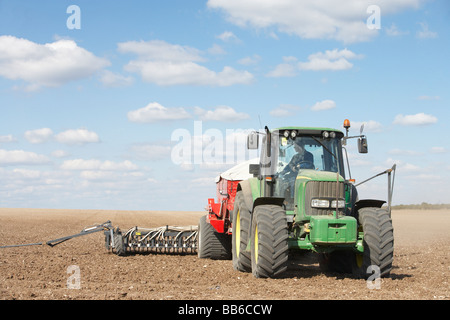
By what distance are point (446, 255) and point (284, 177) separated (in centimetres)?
804

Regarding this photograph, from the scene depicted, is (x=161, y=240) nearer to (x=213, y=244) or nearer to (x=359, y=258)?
(x=213, y=244)

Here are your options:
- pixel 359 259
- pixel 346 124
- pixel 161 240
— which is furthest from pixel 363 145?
pixel 161 240

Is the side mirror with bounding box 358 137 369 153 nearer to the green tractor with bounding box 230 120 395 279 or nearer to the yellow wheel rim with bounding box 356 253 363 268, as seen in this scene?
the green tractor with bounding box 230 120 395 279

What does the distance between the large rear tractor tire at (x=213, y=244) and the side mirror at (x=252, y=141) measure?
216 inches

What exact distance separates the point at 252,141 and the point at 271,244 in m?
1.90

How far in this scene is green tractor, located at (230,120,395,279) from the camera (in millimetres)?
10078

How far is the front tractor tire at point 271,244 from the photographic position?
10.0 m

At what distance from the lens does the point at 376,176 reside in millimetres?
11117

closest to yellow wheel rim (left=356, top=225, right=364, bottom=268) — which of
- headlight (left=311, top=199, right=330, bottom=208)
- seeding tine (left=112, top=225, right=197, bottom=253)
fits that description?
headlight (left=311, top=199, right=330, bottom=208)

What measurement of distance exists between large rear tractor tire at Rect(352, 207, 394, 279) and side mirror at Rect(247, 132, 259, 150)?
92.4 inches

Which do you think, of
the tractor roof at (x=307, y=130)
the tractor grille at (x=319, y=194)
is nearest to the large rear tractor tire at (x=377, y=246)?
the tractor grille at (x=319, y=194)
